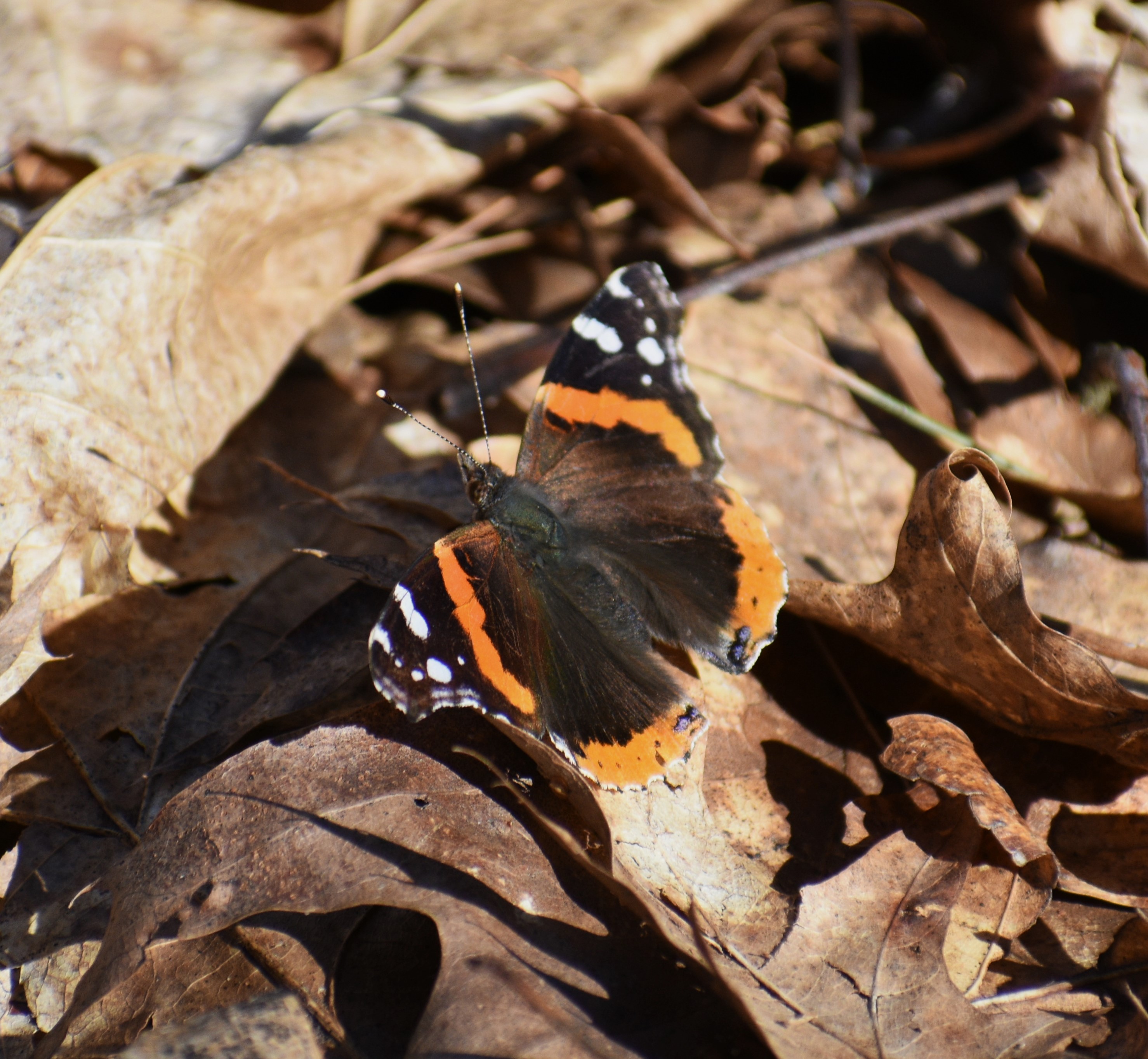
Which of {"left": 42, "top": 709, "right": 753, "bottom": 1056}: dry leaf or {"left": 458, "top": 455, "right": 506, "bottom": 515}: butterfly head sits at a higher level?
{"left": 458, "top": 455, "right": 506, "bottom": 515}: butterfly head

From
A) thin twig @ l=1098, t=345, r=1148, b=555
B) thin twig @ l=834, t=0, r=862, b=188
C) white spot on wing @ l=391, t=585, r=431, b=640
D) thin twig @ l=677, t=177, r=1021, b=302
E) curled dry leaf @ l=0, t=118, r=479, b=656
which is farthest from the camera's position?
thin twig @ l=834, t=0, r=862, b=188

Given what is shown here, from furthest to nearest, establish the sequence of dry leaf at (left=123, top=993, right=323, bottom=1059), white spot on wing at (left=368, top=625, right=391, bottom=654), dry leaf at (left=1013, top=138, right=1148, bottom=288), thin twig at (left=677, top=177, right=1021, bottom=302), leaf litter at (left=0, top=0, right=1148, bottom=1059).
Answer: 1. thin twig at (left=677, top=177, right=1021, bottom=302)
2. dry leaf at (left=1013, top=138, right=1148, bottom=288)
3. white spot on wing at (left=368, top=625, right=391, bottom=654)
4. leaf litter at (left=0, top=0, right=1148, bottom=1059)
5. dry leaf at (left=123, top=993, right=323, bottom=1059)

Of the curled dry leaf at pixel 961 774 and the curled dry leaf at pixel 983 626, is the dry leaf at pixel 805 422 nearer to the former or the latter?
the curled dry leaf at pixel 983 626

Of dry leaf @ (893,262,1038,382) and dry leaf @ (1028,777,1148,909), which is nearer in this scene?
dry leaf @ (1028,777,1148,909)

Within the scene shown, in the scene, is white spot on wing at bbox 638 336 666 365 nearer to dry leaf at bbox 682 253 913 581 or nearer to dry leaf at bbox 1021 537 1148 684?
dry leaf at bbox 682 253 913 581

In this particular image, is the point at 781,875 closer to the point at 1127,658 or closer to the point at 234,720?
the point at 1127,658

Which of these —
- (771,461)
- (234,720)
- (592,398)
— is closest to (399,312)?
(592,398)

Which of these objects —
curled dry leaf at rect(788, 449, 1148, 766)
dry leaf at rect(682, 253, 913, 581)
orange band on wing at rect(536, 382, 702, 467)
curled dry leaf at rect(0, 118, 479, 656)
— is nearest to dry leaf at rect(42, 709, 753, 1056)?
curled dry leaf at rect(0, 118, 479, 656)

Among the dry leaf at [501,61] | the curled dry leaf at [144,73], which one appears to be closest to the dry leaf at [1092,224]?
the dry leaf at [501,61]
